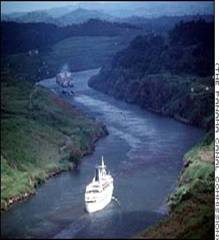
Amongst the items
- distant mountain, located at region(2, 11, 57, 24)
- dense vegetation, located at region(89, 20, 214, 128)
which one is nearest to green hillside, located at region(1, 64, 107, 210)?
dense vegetation, located at region(89, 20, 214, 128)

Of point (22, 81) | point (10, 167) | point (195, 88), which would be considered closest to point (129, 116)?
point (195, 88)

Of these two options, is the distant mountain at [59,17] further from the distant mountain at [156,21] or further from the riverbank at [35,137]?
the riverbank at [35,137]

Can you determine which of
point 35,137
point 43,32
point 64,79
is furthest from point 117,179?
point 43,32

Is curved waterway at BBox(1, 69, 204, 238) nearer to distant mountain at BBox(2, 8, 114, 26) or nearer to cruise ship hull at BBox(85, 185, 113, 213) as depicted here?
cruise ship hull at BBox(85, 185, 113, 213)

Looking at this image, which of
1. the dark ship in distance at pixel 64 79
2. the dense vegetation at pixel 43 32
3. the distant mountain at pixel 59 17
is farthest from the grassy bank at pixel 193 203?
the distant mountain at pixel 59 17

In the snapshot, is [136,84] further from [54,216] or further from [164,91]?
[54,216]

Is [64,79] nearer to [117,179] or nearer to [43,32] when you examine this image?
[43,32]
